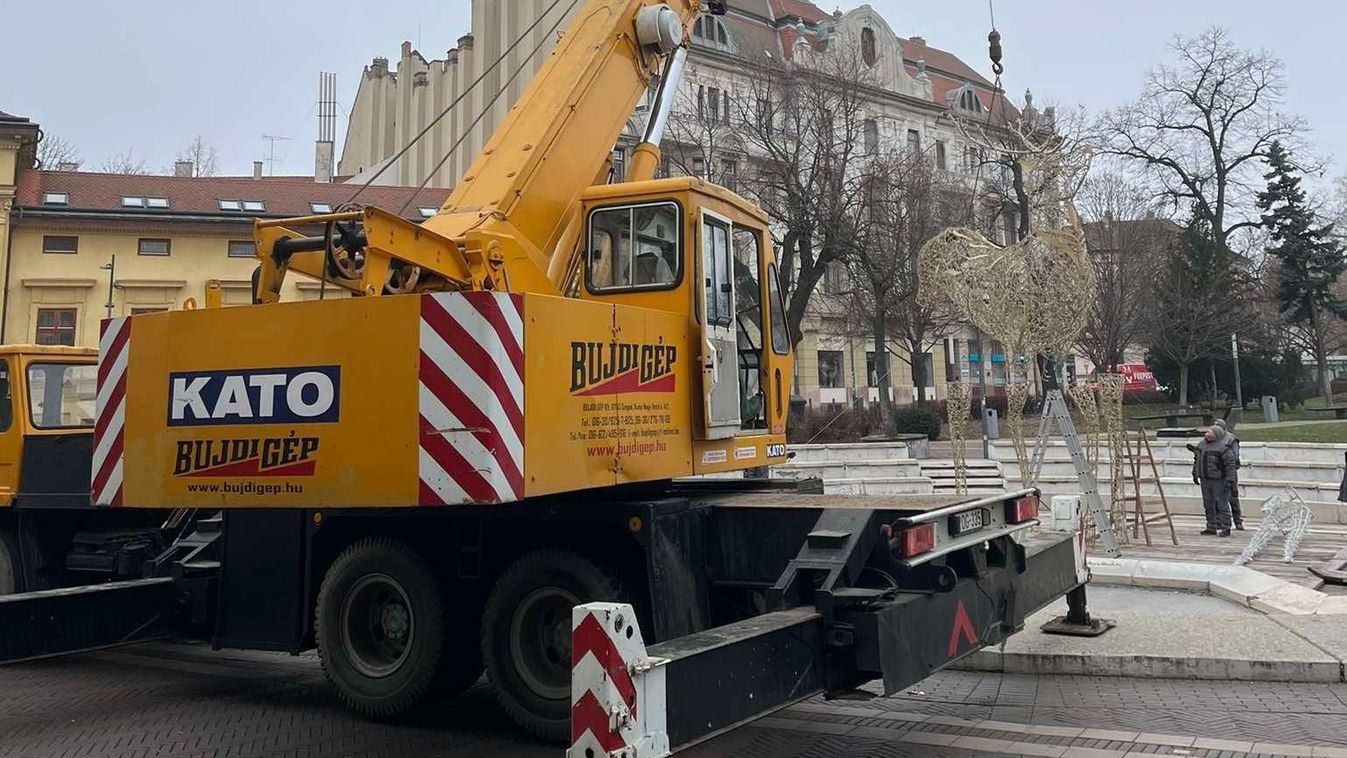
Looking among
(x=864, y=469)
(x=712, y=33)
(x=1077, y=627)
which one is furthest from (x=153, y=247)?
(x=1077, y=627)

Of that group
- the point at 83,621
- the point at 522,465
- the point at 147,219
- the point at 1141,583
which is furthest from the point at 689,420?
the point at 147,219

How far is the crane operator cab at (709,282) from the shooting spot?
616cm

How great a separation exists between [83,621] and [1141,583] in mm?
9760

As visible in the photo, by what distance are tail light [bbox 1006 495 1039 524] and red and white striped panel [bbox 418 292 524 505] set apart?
317 cm

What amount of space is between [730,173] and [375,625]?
28.4 meters

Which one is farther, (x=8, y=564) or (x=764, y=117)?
(x=764, y=117)

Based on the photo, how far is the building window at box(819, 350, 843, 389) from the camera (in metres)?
53.6

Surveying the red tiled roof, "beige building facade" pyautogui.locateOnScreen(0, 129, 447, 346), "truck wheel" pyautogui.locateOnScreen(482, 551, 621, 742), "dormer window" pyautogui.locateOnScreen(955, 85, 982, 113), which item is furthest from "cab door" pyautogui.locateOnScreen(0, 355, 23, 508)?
"dormer window" pyautogui.locateOnScreen(955, 85, 982, 113)

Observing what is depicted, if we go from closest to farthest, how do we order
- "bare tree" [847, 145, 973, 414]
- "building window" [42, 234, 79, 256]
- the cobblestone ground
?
the cobblestone ground → "bare tree" [847, 145, 973, 414] → "building window" [42, 234, 79, 256]

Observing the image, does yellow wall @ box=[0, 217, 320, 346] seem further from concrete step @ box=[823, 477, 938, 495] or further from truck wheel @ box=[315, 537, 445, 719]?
truck wheel @ box=[315, 537, 445, 719]

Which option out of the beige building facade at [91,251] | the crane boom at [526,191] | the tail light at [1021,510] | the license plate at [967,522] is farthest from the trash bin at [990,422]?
the license plate at [967,522]

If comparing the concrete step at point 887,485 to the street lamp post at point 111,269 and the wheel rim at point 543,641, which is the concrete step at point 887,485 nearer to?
the wheel rim at point 543,641

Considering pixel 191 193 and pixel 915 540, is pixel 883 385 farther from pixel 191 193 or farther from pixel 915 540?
pixel 191 193

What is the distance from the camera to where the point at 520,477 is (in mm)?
4934
